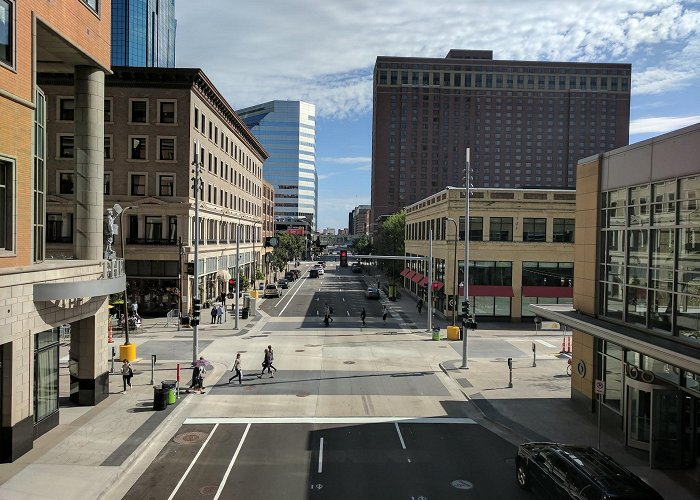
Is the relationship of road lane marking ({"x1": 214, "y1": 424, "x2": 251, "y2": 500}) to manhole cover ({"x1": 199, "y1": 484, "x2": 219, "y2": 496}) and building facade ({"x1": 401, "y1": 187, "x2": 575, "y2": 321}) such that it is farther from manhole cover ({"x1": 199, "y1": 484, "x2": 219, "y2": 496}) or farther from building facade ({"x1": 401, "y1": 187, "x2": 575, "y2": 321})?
building facade ({"x1": 401, "y1": 187, "x2": 575, "y2": 321})

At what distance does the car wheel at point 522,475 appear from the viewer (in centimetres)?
1369

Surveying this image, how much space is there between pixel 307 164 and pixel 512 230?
15704 cm

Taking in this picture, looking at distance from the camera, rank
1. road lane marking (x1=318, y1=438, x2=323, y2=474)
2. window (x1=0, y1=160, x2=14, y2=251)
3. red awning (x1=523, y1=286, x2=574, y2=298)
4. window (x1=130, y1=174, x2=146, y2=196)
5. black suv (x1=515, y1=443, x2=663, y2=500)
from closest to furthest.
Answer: black suv (x1=515, y1=443, x2=663, y2=500), road lane marking (x1=318, y1=438, x2=323, y2=474), window (x1=0, y1=160, x2=14, y2=251), red awning (x1=523, y1=286, x2=574, y2=298), window (x1=130, y1=174, x2=146, y2=196)

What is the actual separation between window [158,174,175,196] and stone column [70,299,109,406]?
2787cm

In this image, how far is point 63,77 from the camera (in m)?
46.2

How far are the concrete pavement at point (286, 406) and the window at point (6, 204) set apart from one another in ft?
20.8

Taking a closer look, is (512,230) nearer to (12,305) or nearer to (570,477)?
(570,477)

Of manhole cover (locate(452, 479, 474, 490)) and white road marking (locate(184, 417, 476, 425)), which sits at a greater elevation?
manhole cover (locate(452, 479, 474, 490))

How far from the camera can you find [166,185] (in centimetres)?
4769

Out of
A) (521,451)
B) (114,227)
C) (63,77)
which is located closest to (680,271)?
(521,451)

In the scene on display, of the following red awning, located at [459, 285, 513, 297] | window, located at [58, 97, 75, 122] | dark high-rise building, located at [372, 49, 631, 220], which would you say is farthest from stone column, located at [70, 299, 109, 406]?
dark high-rise building, located at [372, 49, 631, 220]

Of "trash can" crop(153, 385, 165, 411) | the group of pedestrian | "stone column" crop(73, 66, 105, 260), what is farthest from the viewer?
the group of pedestrian

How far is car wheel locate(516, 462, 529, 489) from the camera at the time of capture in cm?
1369

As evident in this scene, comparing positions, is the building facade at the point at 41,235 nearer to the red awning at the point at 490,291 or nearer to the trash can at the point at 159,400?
the trash can at the point at 159,400
